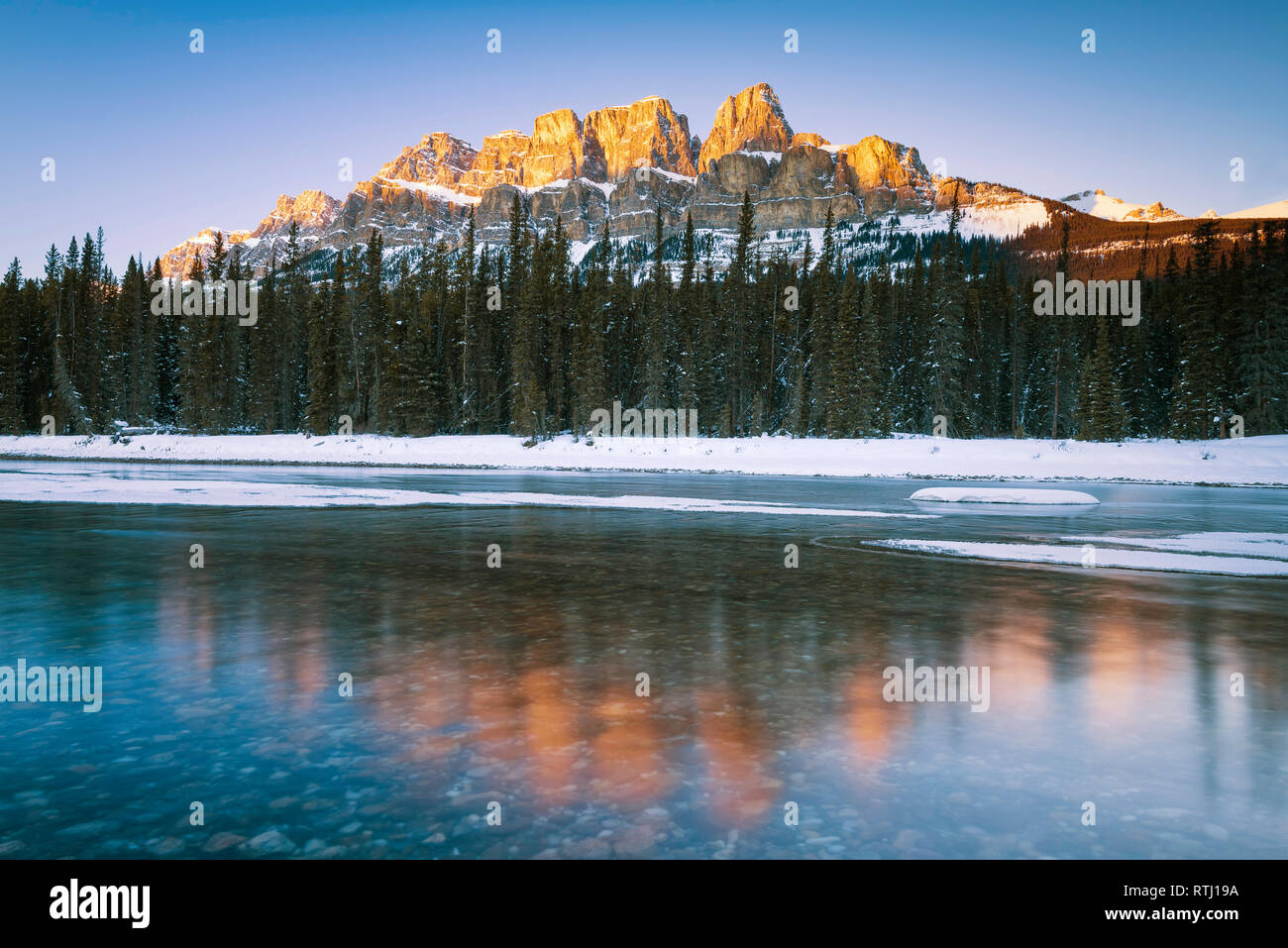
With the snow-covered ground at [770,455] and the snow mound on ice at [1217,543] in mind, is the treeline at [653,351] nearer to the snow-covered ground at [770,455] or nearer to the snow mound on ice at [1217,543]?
the snow-covered ground at [770,455]

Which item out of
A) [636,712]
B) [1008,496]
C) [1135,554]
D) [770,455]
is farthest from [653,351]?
[636,712]

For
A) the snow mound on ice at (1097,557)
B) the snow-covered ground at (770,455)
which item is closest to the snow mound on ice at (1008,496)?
the snow mound on ice at (1097,557)

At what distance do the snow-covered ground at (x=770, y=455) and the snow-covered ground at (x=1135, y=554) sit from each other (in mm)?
23298

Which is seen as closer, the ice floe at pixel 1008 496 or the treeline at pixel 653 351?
the ice floe at pixel 1008 496

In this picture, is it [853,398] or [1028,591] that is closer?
[1028,591]

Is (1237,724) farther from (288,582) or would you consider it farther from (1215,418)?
(1215,418)

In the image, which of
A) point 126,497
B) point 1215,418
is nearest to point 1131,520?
point 126,497

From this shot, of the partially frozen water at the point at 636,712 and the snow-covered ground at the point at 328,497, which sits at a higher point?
the snow-covered ground at the point at 328,497

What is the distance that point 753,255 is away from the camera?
84.7 meters

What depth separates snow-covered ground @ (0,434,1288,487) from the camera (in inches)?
1591

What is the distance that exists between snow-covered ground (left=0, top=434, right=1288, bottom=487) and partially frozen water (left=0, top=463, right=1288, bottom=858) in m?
30.8

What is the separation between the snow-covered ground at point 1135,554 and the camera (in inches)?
547

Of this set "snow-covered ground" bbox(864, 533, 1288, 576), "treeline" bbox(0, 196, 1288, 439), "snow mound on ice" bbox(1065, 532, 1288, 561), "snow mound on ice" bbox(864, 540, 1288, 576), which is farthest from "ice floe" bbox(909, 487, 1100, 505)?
"treeline" bbox(0, 196, 1288, 439)
